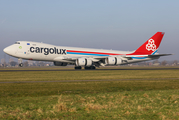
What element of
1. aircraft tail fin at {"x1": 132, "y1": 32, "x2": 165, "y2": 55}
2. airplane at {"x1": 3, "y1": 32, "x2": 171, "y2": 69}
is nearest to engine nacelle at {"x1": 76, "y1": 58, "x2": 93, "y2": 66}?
airplane at {"x1": 3, "y1": 32, "x2": 171, "y2": 69}

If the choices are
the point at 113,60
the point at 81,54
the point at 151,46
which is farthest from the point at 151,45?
the point at 81,54

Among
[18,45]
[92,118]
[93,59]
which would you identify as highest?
[18,45]

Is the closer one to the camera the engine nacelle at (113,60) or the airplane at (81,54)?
the airplane at (81,54)

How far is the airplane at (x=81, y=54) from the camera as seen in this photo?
46812 millimetres

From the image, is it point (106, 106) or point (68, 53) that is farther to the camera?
point (68, 53)

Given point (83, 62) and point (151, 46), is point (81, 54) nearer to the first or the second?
point (83, 62)

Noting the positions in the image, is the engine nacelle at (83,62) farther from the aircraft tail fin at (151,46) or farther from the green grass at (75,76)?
the aircraft tail fin at (151,46)

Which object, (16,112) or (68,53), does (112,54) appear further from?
(16,112)

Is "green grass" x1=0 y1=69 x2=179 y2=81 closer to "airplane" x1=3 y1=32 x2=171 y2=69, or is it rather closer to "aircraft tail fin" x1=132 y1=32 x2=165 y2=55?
"airplane" x1=3 y1=32 x2=171 y2=69

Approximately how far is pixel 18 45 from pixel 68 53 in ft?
37.1

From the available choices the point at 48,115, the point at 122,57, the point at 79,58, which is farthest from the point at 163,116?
the point at 122,57

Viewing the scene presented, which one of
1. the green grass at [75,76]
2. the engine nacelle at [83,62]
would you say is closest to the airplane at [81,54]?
the engine nacelle at [83,62]

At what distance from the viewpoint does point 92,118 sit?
788 cm

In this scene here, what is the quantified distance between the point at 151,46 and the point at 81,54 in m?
Answer: 20.3
